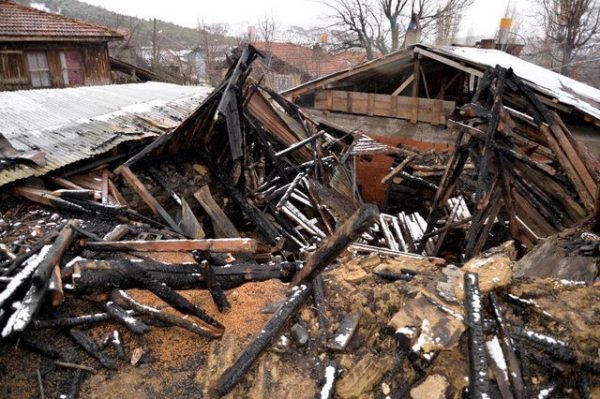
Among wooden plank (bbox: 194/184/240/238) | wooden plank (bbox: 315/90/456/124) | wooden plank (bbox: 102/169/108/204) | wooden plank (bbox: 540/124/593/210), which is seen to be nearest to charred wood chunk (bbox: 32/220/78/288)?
wooden plank (bbox: 102/169/108/204)

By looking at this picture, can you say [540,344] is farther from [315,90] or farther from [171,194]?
[315,90]

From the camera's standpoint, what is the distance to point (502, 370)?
259 cm

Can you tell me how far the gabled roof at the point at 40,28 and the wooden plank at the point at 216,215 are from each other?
1452cm

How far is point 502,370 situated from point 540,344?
476mm

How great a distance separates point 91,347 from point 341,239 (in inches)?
88.3

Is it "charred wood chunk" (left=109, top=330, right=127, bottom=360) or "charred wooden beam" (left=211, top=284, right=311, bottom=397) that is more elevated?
"charred wooden beam" (left=211, top=284, right=311, bottom=397)

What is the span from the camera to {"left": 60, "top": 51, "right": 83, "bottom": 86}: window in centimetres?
1766

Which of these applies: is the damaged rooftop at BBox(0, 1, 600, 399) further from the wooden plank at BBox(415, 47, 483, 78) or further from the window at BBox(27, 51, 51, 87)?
the window at BBox(27, 51, 51, 87)

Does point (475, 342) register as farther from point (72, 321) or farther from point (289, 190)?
point (289, 190)

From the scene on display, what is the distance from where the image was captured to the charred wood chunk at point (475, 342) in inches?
97.7

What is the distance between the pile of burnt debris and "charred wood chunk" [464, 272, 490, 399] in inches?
0.5

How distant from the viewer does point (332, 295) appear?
11.4 ft

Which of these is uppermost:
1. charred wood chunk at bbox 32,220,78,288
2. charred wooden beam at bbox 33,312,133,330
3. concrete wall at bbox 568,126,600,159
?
concrete wall at bbox 568,126,600,159

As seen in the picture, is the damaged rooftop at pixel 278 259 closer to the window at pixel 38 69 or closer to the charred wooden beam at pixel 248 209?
the charred wooden beam at pixel 248 209
